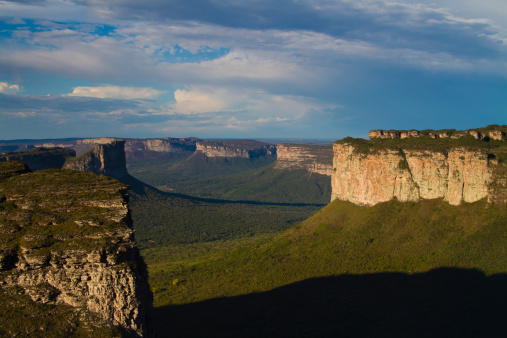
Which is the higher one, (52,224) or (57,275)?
(52,224)

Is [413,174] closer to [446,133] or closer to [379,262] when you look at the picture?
[446,133]

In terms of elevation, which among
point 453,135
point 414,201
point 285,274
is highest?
point 453,135

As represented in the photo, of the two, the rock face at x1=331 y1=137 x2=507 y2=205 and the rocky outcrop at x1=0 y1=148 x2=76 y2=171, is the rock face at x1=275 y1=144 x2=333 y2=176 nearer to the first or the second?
the rocky outcrop at x1=0 y1=148 x2=76 y2=171

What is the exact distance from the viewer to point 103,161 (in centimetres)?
11944

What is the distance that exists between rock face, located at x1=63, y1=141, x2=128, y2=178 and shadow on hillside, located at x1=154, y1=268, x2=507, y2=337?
7740 cm

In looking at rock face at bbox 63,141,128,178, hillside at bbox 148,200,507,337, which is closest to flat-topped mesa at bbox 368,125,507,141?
hillside at bbox 148,200,507,337

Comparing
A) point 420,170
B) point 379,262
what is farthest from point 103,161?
point 420,170

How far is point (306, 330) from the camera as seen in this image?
39062mm

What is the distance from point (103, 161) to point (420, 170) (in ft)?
314

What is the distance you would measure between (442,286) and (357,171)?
81.3 feet

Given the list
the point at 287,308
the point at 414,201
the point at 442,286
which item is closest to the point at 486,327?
the point at 442,286

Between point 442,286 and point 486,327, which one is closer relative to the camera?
point 486,327

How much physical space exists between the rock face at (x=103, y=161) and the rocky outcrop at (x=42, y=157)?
16.2 feet

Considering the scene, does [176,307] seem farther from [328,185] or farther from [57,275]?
[328,185]
